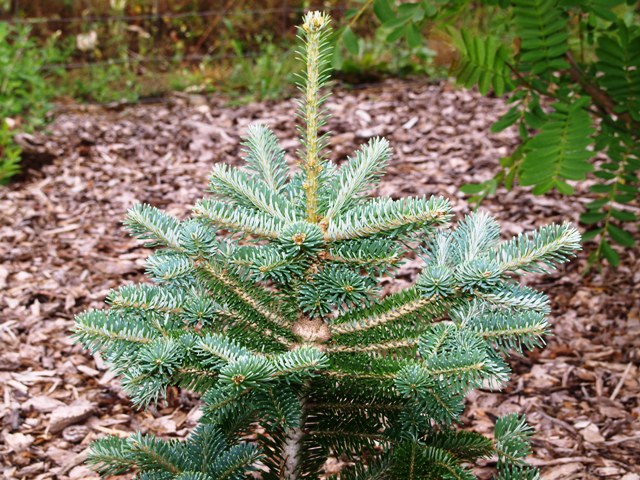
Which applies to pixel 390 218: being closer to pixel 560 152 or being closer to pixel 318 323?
pixel 318 323

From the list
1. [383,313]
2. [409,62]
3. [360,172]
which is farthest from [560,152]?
[409,62]

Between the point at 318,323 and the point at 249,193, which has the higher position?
the point at 249,193

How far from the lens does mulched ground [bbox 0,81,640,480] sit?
2439 mm

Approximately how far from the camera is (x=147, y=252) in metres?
A: 3.66

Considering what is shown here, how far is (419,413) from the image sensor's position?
1375 mm

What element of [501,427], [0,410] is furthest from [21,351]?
[501,427]

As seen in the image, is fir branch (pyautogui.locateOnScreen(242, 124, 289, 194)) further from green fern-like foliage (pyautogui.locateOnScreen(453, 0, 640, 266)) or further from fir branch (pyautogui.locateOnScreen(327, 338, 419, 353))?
green fern-like foliage (pyautogui.locateOnScreen(453, 0, 640, 266))

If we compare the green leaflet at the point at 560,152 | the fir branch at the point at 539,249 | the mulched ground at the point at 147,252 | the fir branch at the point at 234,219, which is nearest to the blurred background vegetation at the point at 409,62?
the green leaflet at the point at 560,152

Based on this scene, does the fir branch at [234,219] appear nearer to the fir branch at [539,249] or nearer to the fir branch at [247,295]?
the fir branch at [247,295]

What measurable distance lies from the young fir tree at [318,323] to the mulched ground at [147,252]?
3.14 feet

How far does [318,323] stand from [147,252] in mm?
2403

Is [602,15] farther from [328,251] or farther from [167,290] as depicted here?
[167,290]

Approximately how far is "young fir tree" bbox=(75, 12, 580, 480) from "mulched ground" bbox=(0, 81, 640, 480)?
3.14 ft

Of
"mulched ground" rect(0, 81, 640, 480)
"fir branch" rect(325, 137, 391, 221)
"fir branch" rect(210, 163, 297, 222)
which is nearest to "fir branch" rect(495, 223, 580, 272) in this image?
"fir branch" rect(325, 137, 391, 221)
